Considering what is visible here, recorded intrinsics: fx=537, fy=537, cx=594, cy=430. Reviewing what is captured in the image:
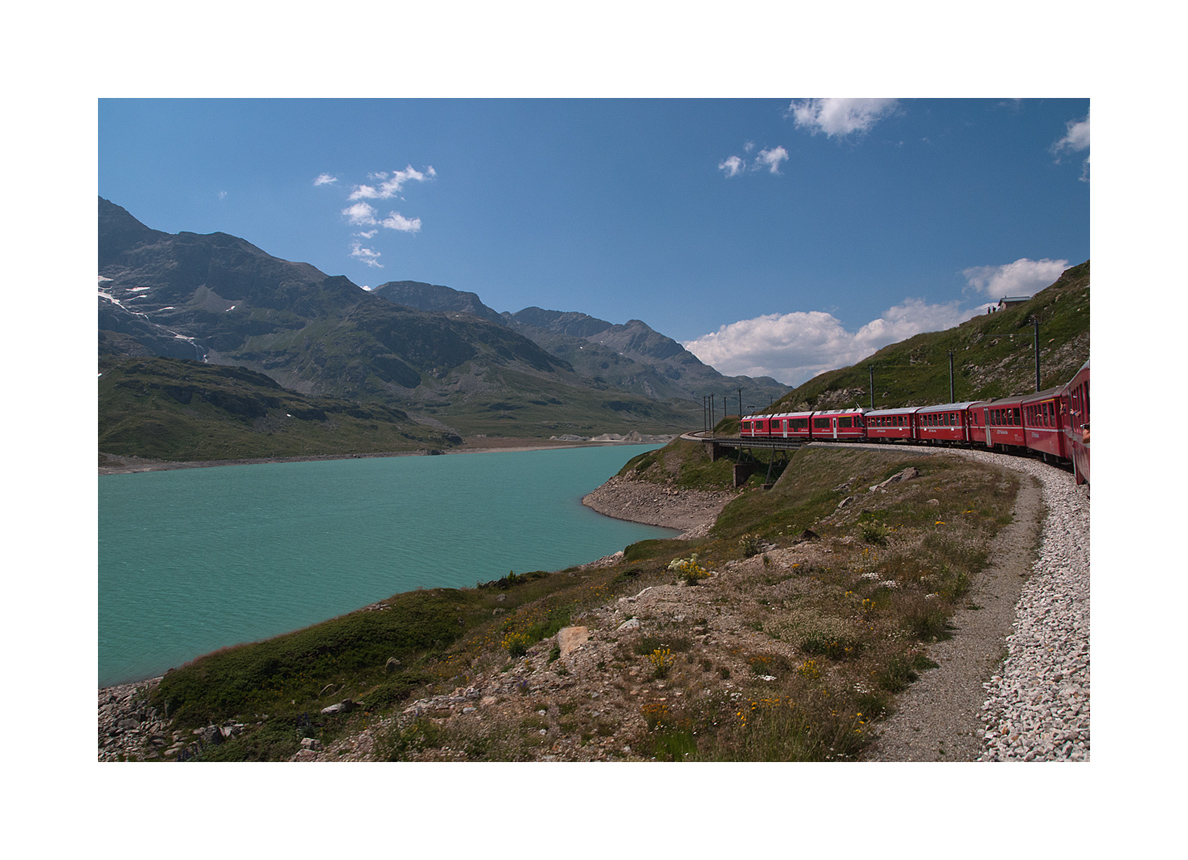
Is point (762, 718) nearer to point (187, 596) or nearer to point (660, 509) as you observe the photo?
point (187, 596)

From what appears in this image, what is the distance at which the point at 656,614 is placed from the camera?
14.4 metres

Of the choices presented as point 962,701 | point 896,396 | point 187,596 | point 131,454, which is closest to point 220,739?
point 962,701

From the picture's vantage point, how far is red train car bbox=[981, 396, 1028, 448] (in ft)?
106

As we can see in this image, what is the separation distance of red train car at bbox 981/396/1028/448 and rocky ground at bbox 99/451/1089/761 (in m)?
17.4

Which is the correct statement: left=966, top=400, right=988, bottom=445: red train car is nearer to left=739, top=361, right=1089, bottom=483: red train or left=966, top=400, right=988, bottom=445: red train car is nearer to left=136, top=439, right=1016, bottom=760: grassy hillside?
left=739, top=361, right=1089, bottom=483: red train

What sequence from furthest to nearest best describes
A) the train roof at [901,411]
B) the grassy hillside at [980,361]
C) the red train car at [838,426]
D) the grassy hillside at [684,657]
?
the grassy hillside at [980,361] → the red train car at [838,426] → the train roof at [901,411] → the grassy hillside at [684,657]

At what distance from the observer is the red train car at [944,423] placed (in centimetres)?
4056

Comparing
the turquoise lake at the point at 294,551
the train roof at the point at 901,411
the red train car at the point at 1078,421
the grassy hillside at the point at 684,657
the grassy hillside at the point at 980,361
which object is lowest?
the turquoise lake at the point at 294,551

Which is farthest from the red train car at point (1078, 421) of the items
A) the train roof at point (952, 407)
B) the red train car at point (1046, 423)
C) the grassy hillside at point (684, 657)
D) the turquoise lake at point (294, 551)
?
the turquoise lake at point (294, 551)

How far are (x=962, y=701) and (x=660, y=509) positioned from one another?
58.6 meters

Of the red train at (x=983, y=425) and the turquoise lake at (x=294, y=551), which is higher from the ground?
the red train at (x=983, y=425)

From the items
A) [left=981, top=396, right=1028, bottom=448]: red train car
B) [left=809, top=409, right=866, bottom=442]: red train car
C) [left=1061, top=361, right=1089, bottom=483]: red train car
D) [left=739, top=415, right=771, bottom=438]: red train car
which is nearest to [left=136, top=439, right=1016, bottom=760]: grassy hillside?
[left=1061, top=361, right=1089, bottom=483]: red train car

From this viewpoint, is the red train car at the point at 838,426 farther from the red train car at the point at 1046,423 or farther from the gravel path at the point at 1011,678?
the gravel path at the point at 1011,678

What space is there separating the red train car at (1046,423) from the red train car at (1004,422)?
1.11 metres
